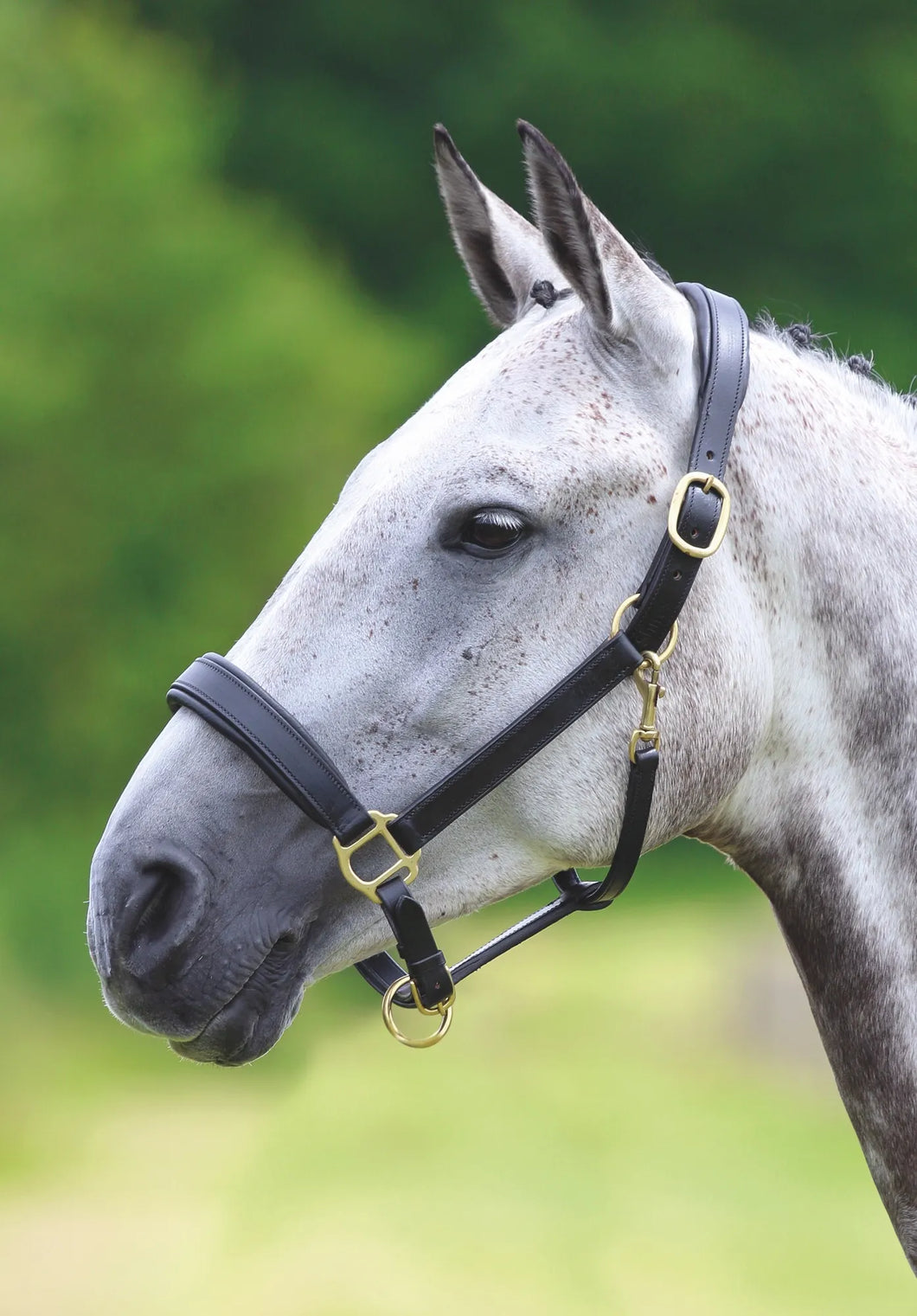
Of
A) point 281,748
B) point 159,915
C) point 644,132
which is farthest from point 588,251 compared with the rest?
point 644,132

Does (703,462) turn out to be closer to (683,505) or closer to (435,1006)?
(683,505)

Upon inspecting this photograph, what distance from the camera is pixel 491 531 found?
1323 mm

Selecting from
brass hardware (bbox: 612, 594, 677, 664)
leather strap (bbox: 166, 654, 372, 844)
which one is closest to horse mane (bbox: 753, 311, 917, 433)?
brass hardware (bbox: 612, 594, 677, 664)

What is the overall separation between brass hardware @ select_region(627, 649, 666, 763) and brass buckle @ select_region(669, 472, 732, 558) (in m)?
0.12

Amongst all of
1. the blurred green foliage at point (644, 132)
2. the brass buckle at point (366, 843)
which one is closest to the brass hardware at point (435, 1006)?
the brass buckle at point (366, 843)

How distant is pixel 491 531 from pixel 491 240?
1.88 ft

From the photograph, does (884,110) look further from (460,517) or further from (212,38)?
(460,517)

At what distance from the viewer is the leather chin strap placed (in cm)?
128

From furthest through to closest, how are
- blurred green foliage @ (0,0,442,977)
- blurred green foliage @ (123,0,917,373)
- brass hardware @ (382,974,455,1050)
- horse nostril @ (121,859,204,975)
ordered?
blurred green foliage @ (123,0,917,373)
blurred green foliage @ (0,0,442,977)
brass hardware @ (382,974,455,1050)
horse nostril @ (121,859,204,975)

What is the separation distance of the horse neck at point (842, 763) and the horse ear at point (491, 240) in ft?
1.29

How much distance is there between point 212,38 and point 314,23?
1.45 ft

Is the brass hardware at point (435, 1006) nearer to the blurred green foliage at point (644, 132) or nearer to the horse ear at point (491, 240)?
the horse ear at point (491, 240)

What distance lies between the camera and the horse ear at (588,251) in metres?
1.31

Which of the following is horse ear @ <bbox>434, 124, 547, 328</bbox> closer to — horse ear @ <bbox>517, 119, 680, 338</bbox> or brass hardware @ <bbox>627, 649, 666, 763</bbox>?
horse ear @ <bbox>517, 119, 680, 338</bbox>
